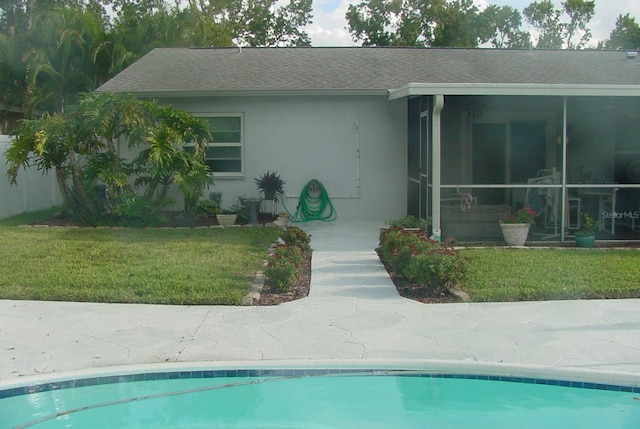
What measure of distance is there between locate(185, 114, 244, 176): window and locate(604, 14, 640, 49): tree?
85.8 feet

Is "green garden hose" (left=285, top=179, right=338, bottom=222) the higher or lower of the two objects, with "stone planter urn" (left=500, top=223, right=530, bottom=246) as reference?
higher

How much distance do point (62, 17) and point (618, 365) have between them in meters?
19.0

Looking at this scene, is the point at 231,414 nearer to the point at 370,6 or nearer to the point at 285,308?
the point at 285,308

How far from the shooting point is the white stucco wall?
14.4m

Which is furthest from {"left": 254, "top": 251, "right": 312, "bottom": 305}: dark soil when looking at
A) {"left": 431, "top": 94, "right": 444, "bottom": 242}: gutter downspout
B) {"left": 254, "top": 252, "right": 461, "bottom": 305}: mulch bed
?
{"left": 431, "top": 94, "right": 444, "bottom": 242}: gutter downspout

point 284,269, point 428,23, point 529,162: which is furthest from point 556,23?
point 284,269

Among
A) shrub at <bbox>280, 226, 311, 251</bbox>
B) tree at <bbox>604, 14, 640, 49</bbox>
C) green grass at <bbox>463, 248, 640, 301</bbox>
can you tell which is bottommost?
green grass at <bbox>463, 248, 640, 301</bbox>

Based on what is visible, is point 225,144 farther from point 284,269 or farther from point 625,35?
point 625,35

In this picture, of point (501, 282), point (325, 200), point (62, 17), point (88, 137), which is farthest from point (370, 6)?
point (501, 282)

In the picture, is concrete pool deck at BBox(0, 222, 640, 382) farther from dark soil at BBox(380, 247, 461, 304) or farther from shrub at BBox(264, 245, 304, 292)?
shrub at BBox(264, 245, 304, 292)

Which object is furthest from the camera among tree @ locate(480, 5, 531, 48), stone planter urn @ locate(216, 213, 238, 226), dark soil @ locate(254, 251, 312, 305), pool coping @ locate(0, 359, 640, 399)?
tree @ locate(480, 5, 531, 48)

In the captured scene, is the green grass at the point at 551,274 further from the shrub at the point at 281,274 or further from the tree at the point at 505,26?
the tree at the point at 505,26

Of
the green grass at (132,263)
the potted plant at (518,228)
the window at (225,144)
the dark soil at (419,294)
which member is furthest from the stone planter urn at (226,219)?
the dark soil at (419,294)

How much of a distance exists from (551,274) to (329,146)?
664cm
